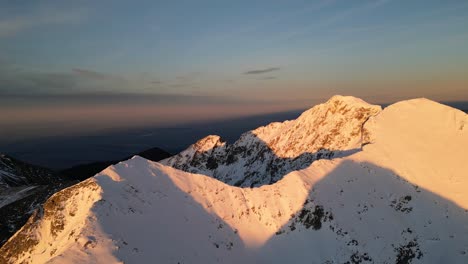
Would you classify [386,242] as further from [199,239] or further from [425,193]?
[199,239]

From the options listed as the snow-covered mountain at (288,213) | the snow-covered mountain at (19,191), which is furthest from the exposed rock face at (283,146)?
the snow-covered mountain at (19,191)

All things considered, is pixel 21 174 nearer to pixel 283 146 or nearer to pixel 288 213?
pixel 283 146

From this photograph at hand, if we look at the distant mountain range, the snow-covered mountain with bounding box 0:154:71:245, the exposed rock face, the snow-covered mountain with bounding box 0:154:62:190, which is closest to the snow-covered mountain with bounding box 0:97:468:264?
the distant mountain range

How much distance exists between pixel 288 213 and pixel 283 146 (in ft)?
190

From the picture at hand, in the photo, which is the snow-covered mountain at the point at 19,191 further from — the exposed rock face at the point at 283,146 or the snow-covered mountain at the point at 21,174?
the exposed rock face at the point at 283,146

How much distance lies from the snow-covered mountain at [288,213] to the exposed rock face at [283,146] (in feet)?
60.6

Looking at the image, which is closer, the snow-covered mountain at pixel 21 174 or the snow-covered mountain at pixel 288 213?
the snow-covered mountain at pixel 288 213

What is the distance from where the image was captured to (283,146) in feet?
348

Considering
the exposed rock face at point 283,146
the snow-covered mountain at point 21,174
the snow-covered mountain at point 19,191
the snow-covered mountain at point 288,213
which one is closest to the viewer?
the snow-covered mountain at point 288,213

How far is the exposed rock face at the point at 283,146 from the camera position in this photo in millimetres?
82375

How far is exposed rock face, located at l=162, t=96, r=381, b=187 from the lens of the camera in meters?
82.4

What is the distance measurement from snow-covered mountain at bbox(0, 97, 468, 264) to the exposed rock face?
18483 mm

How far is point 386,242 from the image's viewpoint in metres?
43.2

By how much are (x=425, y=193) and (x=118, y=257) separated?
40382mm
